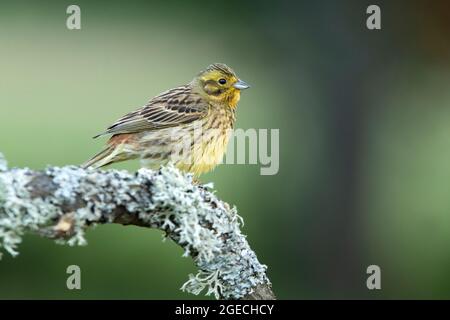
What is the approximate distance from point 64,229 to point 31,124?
7.23 meters

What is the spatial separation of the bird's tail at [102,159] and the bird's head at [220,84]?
1039mm

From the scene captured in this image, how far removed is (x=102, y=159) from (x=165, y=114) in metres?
0.71

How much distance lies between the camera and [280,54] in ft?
35.4

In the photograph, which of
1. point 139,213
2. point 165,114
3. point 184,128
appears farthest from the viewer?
point 165,114

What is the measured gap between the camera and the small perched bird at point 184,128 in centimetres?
616

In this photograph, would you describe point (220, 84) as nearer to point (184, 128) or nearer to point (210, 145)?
point (184, 128)

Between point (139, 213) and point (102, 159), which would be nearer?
point (139, 213)

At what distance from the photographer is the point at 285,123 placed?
10203 millimetres

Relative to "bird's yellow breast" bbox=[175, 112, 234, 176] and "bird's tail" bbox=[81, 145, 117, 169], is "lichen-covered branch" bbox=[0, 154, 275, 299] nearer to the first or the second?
"bird's yellow breast" bbox=[175, 112, 234, 176]

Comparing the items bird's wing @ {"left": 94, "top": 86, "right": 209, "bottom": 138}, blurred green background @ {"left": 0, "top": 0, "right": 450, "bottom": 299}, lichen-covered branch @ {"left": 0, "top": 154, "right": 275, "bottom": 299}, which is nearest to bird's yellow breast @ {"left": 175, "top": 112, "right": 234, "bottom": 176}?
bird's wing @ {"left": 94, "top": 86, "right": 209, "bottom": 138}

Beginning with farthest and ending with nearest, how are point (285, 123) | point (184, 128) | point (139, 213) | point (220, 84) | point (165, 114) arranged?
point (285, 123)
point (220, 84)
point (165, 114)
point (184, 128)
point (139, 213)

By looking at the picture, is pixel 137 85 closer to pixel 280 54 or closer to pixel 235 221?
pixel 280 54

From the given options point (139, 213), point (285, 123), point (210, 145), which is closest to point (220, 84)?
point (210, 145)

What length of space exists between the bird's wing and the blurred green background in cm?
215
